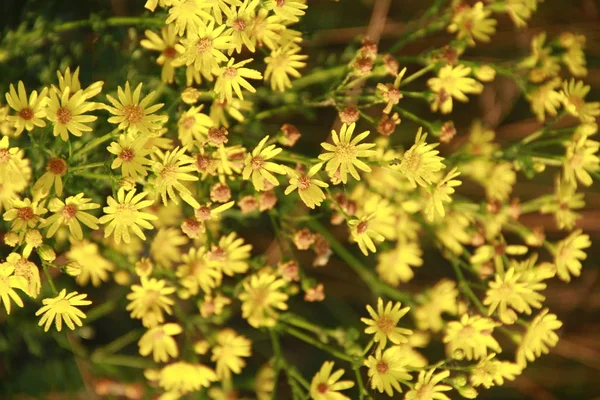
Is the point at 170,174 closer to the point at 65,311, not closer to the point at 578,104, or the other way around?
the point at 65,311

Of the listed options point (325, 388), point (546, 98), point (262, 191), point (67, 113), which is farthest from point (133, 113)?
point (546, 98)

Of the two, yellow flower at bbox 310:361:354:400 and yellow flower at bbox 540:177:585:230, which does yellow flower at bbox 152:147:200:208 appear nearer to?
yellow flower at bbox 310:361:354:400

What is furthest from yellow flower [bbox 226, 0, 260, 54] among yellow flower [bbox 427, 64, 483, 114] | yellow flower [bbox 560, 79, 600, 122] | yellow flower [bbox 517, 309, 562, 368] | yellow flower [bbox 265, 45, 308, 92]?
yellow flower [bbox 517, 309, 562, 368]

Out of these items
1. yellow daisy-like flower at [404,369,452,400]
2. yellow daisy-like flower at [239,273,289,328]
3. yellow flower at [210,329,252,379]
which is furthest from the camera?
yellow flower at [210,329,252,379]

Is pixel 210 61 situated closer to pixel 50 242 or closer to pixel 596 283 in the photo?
pixel 50 242

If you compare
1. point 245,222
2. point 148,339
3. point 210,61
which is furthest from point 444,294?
point 210,61

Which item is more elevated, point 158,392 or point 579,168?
point 579,168

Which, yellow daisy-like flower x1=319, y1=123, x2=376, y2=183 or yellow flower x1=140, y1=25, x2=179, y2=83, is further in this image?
yellow flower x1=140, y1=25, x2=179, y2=83
